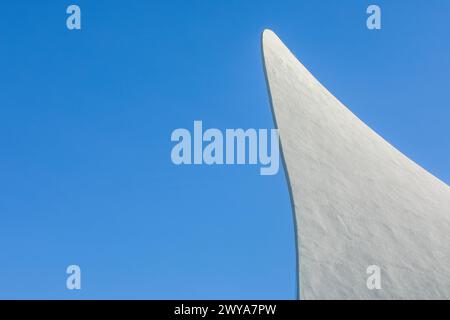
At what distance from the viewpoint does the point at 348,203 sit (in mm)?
12070

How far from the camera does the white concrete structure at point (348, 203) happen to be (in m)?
11.2

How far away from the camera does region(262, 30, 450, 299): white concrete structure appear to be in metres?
11.2

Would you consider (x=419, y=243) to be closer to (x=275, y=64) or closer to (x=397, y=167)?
(x=397, y=167)

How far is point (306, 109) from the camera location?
40.6 ft

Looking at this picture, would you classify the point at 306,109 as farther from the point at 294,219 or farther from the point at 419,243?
the point at 419,243

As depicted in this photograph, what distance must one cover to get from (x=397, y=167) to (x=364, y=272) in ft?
8.95
